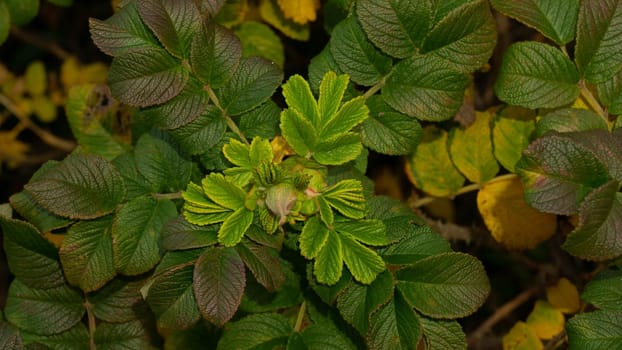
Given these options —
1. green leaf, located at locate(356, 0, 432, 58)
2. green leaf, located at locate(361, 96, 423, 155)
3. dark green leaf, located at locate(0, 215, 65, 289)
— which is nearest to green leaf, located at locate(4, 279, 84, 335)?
dark green leaf, located at locate(0, 215, 65, 289)

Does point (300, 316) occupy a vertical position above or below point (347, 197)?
below

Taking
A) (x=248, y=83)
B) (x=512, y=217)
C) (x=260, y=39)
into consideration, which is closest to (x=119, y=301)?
(x=248, y=83)

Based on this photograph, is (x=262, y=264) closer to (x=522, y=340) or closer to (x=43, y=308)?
(x=43, y=308)

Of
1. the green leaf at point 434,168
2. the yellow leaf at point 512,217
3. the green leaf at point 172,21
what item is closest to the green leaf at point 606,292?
the yellow leaf at point 512,217

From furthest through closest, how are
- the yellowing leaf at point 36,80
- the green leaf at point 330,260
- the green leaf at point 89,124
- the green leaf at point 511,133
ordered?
the yellowing leaf at point 36,80
the green leaf at point 89,124
the green leaf at point 511,133
the green leaf at point 330,260

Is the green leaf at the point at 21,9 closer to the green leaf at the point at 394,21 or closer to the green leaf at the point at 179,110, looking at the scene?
the green leaf at the point at 179,110
